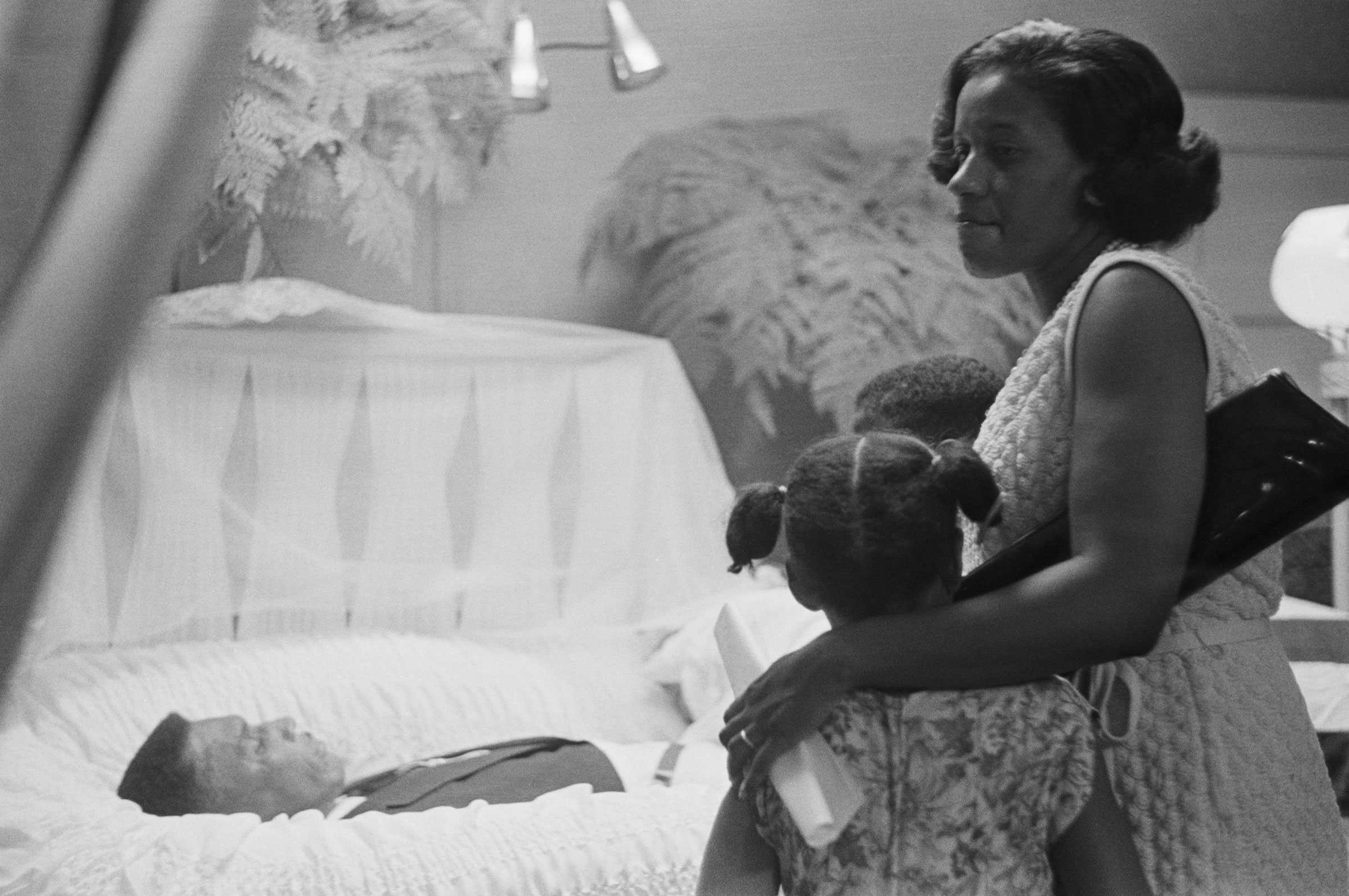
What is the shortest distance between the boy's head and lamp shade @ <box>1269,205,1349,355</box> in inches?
47.4

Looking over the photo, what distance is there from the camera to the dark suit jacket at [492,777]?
1645mm

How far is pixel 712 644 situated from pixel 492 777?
17.6 inches

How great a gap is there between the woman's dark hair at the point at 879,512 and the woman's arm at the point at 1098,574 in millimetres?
28

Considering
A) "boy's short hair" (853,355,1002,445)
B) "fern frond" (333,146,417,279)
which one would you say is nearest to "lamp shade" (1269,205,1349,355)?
"boy's short hair" (853,355,1002,445)

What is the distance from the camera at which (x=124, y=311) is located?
0.43 m

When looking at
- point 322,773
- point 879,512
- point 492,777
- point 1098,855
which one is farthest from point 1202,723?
point 322,773

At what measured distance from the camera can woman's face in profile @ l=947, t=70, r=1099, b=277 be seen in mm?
639

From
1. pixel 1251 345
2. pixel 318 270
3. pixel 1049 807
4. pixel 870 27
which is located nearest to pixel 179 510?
pixel 318 270

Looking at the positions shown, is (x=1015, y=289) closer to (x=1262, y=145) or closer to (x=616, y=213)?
(x=616, y=213)

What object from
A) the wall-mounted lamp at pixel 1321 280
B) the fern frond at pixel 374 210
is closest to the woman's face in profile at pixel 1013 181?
the wall-mounted lamp at pixel 1321 280

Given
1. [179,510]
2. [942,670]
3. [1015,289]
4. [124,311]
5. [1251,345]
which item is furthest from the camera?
[1015,289]

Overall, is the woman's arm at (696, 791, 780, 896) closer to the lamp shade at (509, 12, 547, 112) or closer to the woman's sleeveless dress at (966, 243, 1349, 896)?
the woman's sleeveless dress at (966, 243, 1349, 896)

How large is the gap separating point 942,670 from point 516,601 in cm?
161

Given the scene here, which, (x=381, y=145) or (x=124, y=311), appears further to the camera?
(x=381, y=145)
